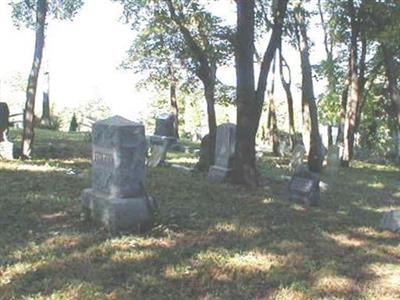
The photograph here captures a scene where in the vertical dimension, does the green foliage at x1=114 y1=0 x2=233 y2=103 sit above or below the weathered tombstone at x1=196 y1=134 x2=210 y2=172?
above

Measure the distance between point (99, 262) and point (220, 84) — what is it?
34275mm

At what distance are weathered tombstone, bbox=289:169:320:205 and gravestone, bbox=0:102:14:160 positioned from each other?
27.2 ft

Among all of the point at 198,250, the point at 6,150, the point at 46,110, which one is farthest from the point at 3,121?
the point at 46,110

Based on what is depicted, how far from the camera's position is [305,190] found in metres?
12.1

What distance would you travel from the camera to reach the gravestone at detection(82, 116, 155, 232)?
8406mm

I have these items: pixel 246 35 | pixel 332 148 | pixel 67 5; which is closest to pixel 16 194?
pixel 246 35

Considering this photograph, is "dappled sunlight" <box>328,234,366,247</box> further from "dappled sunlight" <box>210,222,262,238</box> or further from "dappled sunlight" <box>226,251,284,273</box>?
"dappled sunlight" <box>226,251,284,273</box>

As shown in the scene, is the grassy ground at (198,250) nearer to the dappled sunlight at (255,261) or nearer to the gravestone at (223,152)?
the dappled sunlight at (255,261)

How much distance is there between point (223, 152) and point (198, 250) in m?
8.25

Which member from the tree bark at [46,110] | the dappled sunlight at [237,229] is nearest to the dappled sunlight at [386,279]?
the dappled sunlight at [237,229]

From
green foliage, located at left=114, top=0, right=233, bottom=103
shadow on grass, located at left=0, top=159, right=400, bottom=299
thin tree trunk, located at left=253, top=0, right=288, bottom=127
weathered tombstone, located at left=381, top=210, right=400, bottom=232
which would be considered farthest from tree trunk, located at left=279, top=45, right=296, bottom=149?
weathered tombstone, located at left=381, top=210, right=400, bottom=232

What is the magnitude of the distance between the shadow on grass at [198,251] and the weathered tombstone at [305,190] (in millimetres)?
465

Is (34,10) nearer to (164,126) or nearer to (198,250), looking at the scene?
(164,126)

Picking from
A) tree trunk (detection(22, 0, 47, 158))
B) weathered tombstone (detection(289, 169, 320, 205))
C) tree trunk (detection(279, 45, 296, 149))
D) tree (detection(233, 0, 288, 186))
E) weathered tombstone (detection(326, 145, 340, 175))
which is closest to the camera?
weathered tombstone (detection(289, 169, 320, 205))
